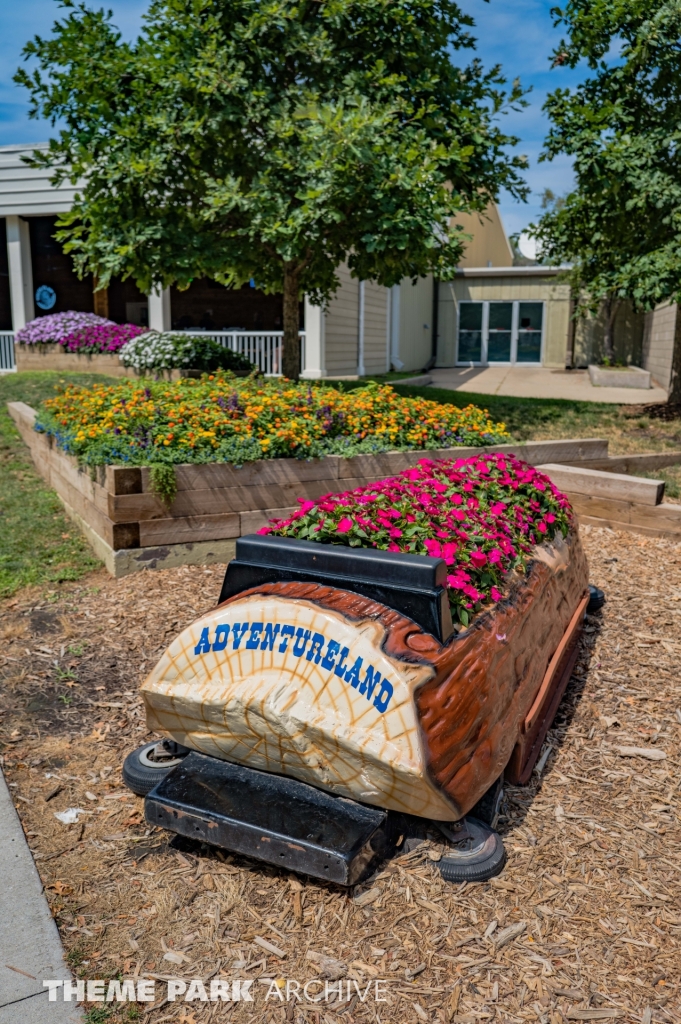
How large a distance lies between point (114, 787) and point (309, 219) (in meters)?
6.96

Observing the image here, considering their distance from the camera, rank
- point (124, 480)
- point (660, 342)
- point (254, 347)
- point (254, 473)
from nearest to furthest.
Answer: point (124, 480), point (254, 473), point (254, 347), point (660, 342)

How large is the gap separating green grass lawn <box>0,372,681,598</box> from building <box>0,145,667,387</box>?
127 inches

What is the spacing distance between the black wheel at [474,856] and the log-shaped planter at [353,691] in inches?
7.2

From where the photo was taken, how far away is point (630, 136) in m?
11.0

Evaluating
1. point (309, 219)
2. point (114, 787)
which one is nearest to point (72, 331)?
point (309, 219)

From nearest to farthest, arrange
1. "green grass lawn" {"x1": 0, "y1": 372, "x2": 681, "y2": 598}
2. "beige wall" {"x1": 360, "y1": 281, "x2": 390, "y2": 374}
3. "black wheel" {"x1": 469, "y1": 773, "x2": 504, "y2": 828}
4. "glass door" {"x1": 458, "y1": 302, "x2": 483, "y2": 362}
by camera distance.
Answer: "black wheel" {"x1": 469, "y1": 773, "x2": 504, "y2": 828}, "green grass lawn" {"x1": 0, "y1": 372, "x2": 681, "y2": 598}, "beige wall" {"x1": 360, "y1": 281, "x2": 390, "y2": 374}, "glass door" {"x1": 458, "y1": 302, "x2": 483, "y2": 362}

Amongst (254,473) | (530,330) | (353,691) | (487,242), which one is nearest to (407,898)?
(353,691)

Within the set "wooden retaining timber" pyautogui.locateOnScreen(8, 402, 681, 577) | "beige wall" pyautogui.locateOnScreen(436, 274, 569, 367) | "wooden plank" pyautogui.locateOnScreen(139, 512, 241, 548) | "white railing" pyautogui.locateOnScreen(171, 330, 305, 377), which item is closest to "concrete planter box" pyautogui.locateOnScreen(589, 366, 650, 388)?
"beige wall" pyautogui.locateOnScreen(436, 274, 569, 367)

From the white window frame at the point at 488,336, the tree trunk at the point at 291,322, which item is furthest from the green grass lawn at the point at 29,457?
the white window frame at the point at 488,336

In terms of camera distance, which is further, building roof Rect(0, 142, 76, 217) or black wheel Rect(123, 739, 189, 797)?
building roof Rect(0, 142, 76, 217)

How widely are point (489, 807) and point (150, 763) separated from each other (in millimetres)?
1340

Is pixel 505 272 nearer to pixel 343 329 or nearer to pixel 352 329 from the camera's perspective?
pixel 352 329

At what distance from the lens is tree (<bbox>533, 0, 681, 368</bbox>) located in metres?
10.6

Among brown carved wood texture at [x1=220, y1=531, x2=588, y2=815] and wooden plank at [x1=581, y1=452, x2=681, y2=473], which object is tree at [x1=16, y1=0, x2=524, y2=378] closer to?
wooden plank at [x1=581, y1=452, x2=681, y2=473]
